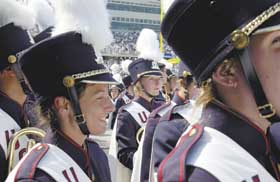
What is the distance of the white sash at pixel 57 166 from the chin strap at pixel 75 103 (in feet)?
0.56

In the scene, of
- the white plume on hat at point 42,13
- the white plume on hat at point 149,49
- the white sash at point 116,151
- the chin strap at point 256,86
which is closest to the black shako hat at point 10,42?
Answer: the white plume on hat at point 42,13

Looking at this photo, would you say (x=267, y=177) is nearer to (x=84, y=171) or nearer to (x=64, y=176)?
(x=64, y=176)

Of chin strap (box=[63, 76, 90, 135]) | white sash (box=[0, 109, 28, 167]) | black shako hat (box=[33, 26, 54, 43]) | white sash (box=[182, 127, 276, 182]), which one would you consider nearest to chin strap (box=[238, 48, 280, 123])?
white sash (box=[182, 127, 276, 182])

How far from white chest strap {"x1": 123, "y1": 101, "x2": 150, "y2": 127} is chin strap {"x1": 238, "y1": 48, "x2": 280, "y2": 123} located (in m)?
3.86

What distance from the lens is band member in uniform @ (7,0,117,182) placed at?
242cm

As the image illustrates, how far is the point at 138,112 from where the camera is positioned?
5.45m

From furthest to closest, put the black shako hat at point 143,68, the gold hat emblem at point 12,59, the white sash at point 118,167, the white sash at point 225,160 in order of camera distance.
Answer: the black shako hat at point 143,68
the white sash at point 118,167
the gold hat emblem at point 12,59
the white sash at point 225,160

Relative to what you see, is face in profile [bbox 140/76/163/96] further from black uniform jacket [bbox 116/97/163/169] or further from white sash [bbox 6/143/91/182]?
white sash [bbox 6/143/91/182]

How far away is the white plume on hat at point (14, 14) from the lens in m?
3.52

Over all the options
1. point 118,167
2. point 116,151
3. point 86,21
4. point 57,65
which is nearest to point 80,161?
point 57,65

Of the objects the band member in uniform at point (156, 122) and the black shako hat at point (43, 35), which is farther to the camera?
the black shako hat at point (43, 35)

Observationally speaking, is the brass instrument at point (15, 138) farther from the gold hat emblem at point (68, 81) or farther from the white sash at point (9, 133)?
the gold hat emblem at point (68, 81)

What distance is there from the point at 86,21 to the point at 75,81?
33 centimetres

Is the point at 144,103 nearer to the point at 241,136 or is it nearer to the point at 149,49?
the point at 149,49
